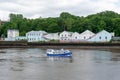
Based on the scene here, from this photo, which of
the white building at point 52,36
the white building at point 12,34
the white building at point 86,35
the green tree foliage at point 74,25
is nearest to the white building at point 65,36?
the white building at point 52,36

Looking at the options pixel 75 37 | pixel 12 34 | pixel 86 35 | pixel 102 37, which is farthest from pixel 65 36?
pixel 12 34

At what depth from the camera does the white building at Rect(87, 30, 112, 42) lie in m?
120

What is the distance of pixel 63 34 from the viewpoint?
13188 cm

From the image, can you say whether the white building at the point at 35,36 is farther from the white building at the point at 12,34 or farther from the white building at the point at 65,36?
the white building at the point at 12,34

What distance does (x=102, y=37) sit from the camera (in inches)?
4786

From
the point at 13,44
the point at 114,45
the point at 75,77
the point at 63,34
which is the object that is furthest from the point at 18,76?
the point at 63,34

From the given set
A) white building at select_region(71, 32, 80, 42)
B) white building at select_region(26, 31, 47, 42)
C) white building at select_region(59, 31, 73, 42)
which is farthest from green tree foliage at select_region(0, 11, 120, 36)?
white building at select_region(26, 31, 47, 42)

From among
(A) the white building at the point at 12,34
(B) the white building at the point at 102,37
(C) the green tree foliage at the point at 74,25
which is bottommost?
(B) the white building at the point at 102,37

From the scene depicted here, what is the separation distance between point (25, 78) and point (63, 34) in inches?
3735

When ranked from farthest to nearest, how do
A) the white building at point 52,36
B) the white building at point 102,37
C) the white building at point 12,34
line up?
1. the white building at point 12,34
2. the white building at point 52,36
3. the white building at point 102,37

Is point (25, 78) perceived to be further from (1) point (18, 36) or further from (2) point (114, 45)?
(1) point (18, 36)

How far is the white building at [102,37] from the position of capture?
120 meters

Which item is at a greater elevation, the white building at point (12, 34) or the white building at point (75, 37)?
the white building at point (12, 34)

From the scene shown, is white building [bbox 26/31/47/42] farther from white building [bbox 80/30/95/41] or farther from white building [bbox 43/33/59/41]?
white building [bbox 80/30/95/41]
